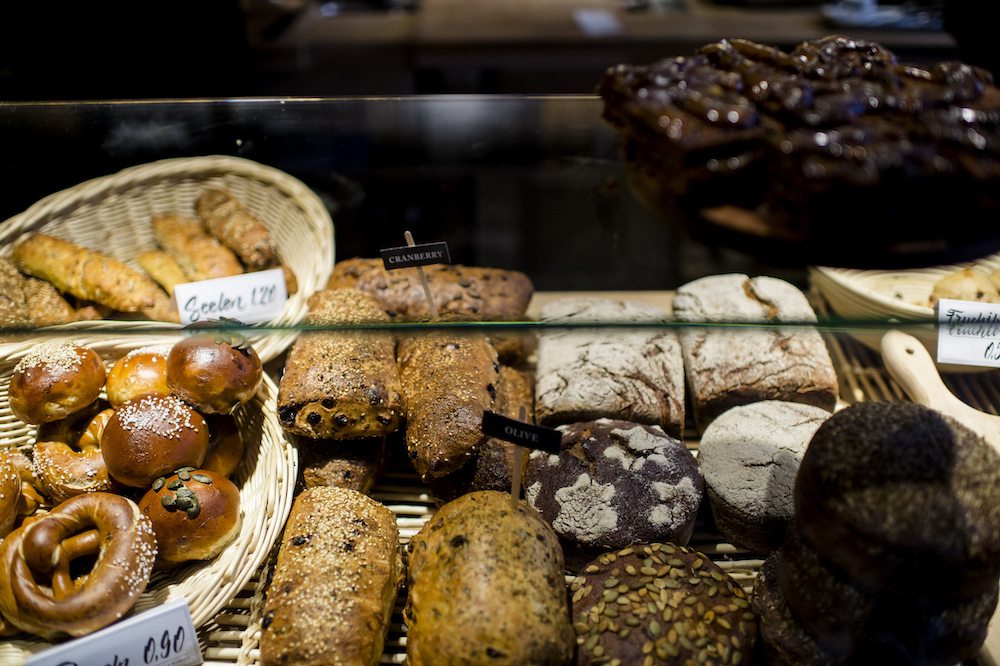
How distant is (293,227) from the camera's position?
8.51 feet

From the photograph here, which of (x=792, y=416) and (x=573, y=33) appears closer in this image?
(x=792, y=416)

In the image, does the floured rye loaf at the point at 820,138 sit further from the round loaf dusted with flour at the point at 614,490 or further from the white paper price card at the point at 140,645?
the white paper price card at the point at 140,645

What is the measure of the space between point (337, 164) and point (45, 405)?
1.37m

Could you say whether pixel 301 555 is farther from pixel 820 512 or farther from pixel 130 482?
pixel 820 512

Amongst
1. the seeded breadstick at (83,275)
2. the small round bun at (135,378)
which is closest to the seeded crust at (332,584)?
the small round bun at (135,378)

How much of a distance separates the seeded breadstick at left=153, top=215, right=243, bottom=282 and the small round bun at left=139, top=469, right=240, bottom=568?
3.07 feet

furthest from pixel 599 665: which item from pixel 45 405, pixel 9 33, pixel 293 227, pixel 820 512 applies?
pixel 9 33

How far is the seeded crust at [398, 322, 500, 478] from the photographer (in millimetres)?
1727

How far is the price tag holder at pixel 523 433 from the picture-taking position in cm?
135

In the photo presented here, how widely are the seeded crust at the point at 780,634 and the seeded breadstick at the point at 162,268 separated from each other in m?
2.25

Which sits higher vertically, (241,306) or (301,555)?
(241,306)

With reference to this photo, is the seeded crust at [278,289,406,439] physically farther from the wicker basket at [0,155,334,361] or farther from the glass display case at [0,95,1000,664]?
the wicker basket at [0,155,334,361]

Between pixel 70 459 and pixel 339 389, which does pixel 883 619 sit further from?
pixel 70 459

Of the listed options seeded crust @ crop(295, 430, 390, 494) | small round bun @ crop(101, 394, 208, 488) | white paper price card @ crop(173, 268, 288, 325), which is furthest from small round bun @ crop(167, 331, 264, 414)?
seeded crust @ crop(295, 430, 390, 494)
